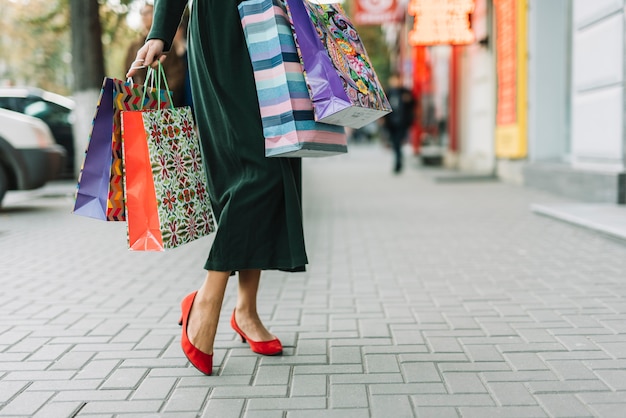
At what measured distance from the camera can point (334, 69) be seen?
8.80 ft

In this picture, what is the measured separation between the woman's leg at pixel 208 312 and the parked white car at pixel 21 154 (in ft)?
22.1

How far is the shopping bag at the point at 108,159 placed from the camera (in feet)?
9.58

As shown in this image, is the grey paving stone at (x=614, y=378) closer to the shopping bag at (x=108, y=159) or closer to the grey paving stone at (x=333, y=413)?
the grey paving stone at (x=333, y=413)

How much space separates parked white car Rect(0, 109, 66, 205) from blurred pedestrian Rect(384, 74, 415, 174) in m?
8.67

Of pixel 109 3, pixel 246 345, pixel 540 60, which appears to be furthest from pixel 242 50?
pixel 109 3

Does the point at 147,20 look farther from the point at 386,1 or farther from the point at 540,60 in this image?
the point at 386,1

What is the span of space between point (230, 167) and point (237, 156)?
64 millimetres

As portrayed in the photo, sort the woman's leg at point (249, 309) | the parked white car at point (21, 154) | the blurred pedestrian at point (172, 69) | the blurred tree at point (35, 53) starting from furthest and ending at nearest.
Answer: the blurred tree at point (35, 53)
the parked white car at point (21, 154)
the blurred pedestrian at point (172, 69)
the woman's leg at point (249, 309)

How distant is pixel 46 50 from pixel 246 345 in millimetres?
35144

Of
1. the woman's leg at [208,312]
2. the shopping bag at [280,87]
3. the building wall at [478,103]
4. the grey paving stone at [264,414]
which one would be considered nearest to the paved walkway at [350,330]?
the grey paving stone at [264,414]

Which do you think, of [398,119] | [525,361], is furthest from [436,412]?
[398,119]

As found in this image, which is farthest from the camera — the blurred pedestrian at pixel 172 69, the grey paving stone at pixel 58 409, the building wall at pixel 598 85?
the building wall at pixel 598 85

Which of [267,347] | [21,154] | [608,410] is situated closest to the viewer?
[608,410]

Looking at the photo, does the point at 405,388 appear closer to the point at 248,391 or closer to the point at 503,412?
the point at 503,412
